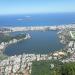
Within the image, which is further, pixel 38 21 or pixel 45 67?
pixel 38 21

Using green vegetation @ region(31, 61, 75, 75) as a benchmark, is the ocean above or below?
above

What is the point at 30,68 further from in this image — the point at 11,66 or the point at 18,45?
the point at 18,45

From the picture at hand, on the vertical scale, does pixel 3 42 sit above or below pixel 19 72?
above

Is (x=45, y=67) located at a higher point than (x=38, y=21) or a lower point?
lower

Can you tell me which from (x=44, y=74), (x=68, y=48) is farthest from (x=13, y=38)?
(x=44, y=74)

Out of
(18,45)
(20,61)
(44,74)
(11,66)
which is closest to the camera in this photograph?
(44,74)

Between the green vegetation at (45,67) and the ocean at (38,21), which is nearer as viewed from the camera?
the green vegetation at (45,67)

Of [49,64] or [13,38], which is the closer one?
[49,64]

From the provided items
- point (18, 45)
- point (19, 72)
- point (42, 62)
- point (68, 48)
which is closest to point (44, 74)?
point (19, 72)

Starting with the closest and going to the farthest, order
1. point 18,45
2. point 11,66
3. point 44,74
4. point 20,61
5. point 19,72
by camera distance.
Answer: point 44,74 → point 19,72 → point 11,66 → point 20,61 → point 18,45

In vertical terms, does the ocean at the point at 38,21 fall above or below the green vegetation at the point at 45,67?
above

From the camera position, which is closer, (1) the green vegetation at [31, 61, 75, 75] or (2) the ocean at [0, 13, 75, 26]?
(1) the green vegetation at [31, 61, 75, 75]
